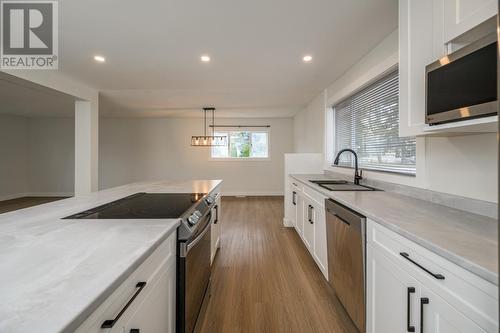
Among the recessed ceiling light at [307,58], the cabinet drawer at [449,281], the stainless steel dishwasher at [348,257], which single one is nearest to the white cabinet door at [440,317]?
the cabinet drawer at [449,281]

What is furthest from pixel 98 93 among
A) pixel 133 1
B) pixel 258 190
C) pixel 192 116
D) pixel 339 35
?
pixel 258 190

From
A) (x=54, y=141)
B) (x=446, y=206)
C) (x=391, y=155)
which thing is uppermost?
(x=54, y=141)

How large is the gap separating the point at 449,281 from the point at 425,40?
1322 mm

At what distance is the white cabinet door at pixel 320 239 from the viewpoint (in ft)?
7.10

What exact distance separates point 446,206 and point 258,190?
19.3 ft

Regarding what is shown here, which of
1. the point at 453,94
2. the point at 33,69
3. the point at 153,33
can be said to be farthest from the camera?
the point at 33,69

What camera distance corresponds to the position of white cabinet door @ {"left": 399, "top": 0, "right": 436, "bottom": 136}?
134 centimetres

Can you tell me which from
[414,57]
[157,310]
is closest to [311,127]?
[414,57]

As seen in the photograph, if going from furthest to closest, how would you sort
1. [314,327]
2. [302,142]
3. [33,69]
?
[302,142]
[33,69]
[314,327]

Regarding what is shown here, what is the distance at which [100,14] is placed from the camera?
1.98 meters

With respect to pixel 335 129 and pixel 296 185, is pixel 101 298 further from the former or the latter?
pixel 335 129

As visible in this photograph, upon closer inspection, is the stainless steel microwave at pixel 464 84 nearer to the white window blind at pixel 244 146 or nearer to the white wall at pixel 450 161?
the white wall at pixel 450 161

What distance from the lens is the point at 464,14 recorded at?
1113mm

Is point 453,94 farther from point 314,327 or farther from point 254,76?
point 254,76
